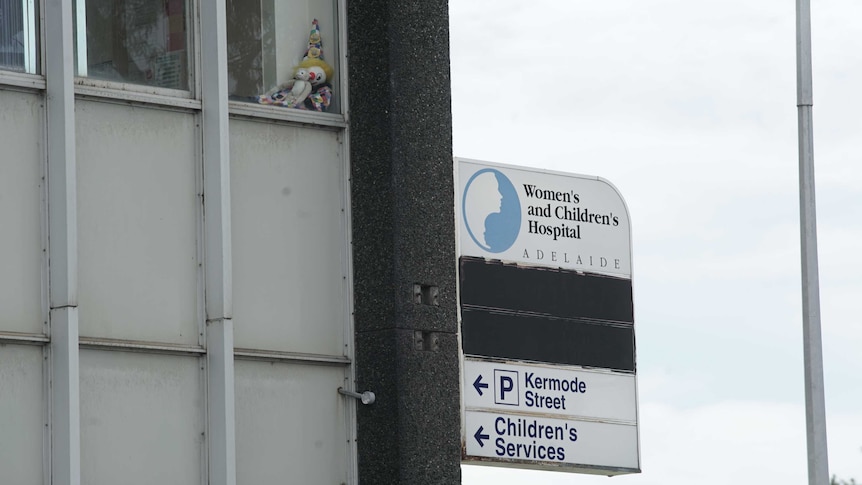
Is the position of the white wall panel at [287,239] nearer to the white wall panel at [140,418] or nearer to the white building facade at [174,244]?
the white building facade at [174,244]

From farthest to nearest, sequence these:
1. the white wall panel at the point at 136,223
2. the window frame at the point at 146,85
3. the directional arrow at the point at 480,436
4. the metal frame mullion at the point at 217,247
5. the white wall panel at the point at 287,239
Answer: the directional arrow at the point at 480,436 → the white wall panel at the point at 287,239 → the window frame at the point at 146,85 → the metal frame mullion at the point at 217,247 → the white wall panel at the point at 136,223

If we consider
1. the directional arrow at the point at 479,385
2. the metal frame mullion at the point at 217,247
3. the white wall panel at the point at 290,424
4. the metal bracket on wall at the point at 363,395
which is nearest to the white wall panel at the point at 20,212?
the metal frame mullion at the point at 217,247

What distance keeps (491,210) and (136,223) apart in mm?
3685

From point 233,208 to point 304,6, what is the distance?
1.96m

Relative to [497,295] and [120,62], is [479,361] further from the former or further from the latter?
[120,62]

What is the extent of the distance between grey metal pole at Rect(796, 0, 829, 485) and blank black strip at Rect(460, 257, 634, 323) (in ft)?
6.35

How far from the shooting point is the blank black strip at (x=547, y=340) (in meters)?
15.5

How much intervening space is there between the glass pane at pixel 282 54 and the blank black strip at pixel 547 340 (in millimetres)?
2316

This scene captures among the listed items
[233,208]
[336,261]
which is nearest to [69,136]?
[233,208]

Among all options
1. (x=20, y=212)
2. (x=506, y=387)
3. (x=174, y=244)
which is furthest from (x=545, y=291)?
(x=20, y=212)

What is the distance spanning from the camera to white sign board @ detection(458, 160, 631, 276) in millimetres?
15797

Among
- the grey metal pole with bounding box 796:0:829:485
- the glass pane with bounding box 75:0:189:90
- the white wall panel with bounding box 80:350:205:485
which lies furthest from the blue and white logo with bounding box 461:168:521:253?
the grey metal pole with bounding box 796:0:829:485

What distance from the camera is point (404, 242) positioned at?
14.3 meters

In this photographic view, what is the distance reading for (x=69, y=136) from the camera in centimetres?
1302
